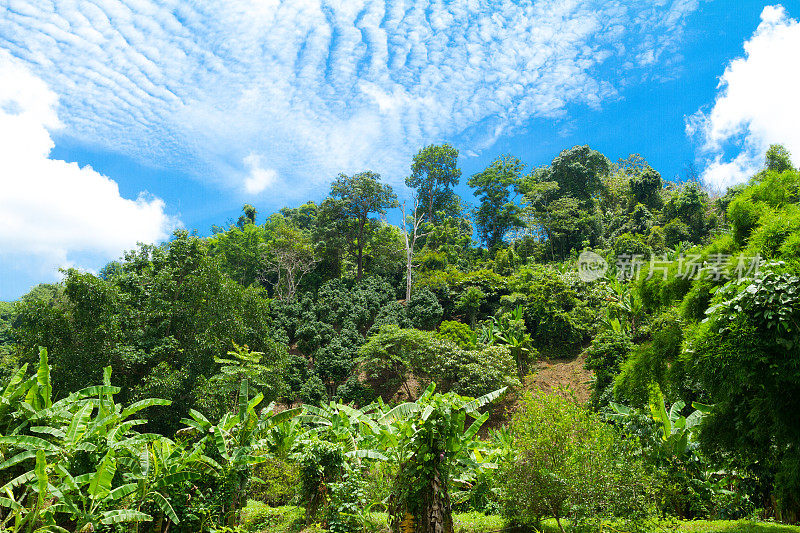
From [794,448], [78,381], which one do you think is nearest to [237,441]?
[78,381]

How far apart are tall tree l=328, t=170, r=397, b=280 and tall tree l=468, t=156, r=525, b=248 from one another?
8.37 meters

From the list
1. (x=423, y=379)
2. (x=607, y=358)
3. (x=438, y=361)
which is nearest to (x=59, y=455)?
(x=438, y=361)

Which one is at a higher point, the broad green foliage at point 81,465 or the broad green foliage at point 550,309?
the broad green foliage at point 550,309

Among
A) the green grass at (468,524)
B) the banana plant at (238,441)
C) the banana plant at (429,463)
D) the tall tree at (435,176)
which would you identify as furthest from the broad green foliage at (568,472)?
the tall tree at (435,176)

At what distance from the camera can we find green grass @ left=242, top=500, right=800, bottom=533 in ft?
20.9

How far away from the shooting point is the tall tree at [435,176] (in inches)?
1462

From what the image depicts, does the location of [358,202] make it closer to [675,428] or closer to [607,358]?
[607,358]

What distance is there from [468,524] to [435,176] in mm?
32348

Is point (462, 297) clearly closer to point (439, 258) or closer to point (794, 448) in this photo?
point (439, 258)

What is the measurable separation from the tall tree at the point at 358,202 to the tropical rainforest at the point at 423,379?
0.48ft

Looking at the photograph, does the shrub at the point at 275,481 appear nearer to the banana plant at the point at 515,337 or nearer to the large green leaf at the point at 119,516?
the large green leaf at the point at 119,516

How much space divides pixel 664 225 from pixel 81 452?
98.9 ft

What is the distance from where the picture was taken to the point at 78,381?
12.5 metres

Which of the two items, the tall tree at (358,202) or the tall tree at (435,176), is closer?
the tall tree at (358,202)
